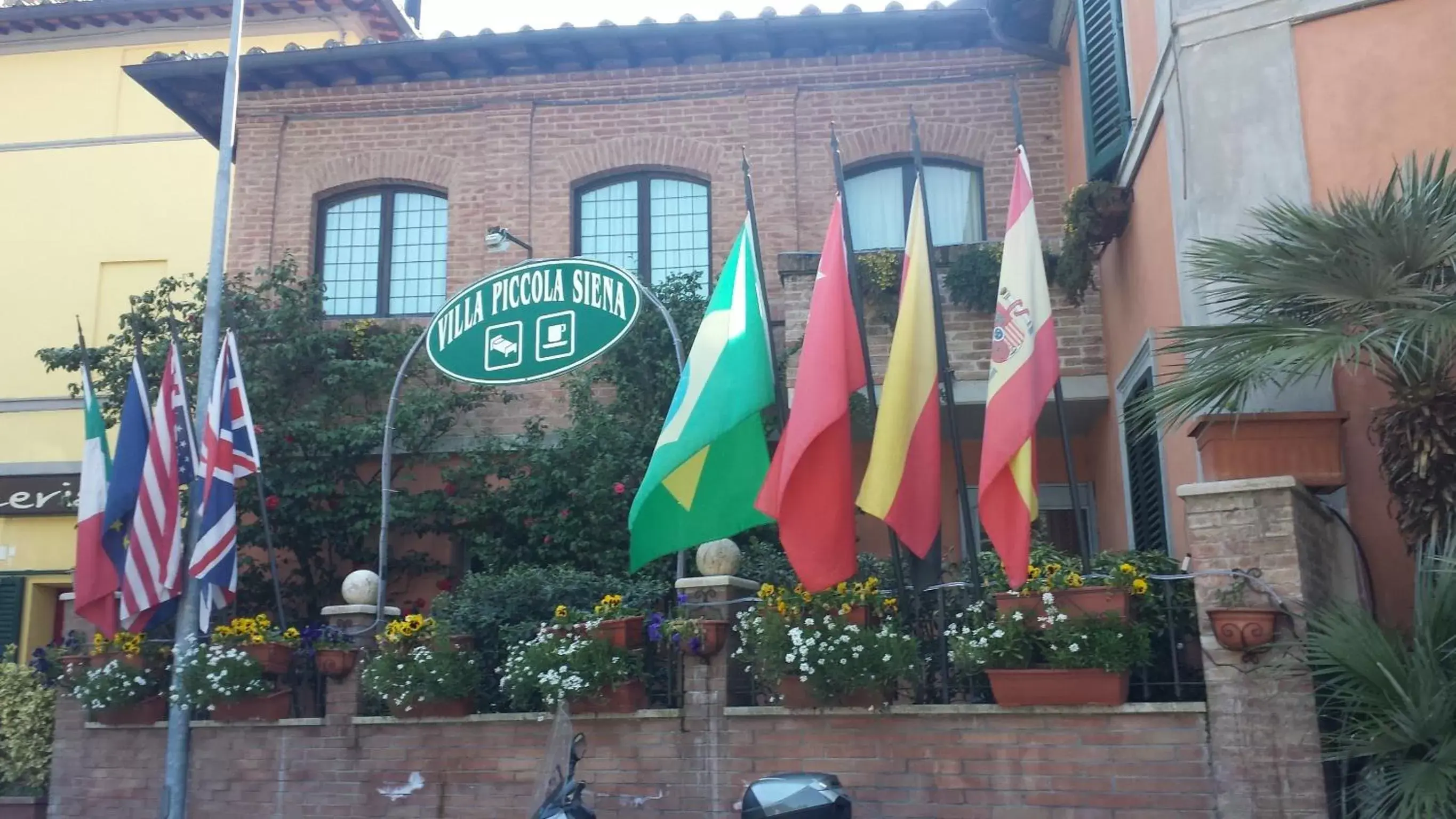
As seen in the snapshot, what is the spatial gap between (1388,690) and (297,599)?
982 centimetres

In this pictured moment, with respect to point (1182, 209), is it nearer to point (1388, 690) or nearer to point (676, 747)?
point (1388, 690)

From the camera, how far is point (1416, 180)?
6344 mm

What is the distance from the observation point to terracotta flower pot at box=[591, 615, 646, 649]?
810cm

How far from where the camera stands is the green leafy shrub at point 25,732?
10.6 metres

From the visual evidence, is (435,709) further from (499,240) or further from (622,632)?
(499,240)

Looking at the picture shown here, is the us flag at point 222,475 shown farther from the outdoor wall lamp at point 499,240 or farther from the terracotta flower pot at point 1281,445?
the terracotta flower pot at point 1281,445

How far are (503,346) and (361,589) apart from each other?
210 centimetres

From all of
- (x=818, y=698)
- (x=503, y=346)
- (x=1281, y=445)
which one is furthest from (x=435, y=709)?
(x=1281, y=445)

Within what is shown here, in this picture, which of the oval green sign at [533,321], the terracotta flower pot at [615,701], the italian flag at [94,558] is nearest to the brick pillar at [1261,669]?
the terracotta flower pot at [615,701]

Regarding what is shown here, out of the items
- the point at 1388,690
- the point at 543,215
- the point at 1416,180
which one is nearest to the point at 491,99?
the point at 543,215

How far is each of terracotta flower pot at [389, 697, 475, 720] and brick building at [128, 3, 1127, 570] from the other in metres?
4.65

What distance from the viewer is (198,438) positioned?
11016mm

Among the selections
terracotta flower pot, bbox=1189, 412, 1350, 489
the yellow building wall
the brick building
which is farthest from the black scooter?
the yellow building wall

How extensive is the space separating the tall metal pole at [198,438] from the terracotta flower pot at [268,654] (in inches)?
20.4
